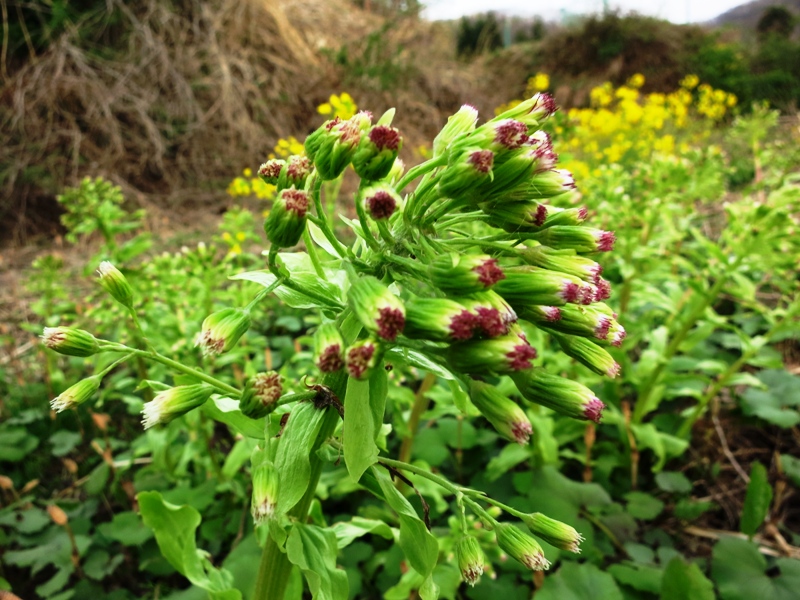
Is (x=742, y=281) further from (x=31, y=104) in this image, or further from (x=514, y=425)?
(x=31, y=104)

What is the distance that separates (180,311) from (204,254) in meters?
0.35

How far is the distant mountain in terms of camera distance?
23266 millimetres

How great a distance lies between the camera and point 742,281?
2924mm

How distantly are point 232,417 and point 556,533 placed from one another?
0.89 metres

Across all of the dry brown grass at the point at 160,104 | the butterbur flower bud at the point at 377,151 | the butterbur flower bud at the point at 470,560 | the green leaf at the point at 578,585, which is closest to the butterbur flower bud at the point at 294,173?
the butterbur flower bud at the point at 377,151

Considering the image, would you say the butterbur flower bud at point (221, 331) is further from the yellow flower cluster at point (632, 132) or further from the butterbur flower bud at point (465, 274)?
the yellow flower cluster at point (632, 132)

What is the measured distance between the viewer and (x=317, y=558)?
1318mm

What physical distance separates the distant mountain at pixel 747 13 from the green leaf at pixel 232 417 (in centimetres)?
2809

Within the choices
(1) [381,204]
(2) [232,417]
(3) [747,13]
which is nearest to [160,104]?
(2) [232,417]

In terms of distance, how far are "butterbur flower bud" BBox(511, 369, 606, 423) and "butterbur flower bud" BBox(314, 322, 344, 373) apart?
0.40m

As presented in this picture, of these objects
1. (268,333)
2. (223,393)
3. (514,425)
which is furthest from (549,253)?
(268,333)

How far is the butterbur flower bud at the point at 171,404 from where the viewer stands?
3.85ft

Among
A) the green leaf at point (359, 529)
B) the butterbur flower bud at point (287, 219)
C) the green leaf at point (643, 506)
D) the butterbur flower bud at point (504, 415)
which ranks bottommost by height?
the green leaf at point (643, 506)

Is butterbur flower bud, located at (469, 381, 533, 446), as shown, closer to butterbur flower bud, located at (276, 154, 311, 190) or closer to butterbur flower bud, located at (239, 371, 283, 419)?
butterbur flower bud, located at (239, 371, 283, 419)
